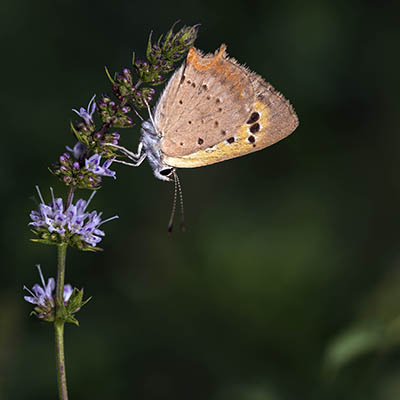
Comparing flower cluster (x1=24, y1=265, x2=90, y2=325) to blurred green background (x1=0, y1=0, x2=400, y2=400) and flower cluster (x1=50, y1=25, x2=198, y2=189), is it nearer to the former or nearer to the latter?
flower cluster (x1=50, y1=25, x2=198, y2=189)

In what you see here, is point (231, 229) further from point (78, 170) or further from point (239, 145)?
point (78, 170)

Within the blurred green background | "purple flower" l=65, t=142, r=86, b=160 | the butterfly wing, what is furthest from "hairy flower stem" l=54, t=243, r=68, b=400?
the blurred green background

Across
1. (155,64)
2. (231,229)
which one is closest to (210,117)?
(155,64)

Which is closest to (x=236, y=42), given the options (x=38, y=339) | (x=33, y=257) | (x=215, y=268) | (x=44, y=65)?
(x=44, y=65)

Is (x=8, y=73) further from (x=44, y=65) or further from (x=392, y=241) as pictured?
(x=392, y=241)

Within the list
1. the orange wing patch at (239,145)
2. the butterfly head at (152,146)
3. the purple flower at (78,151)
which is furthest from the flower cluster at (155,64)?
the orange wing patch at (239,145)
